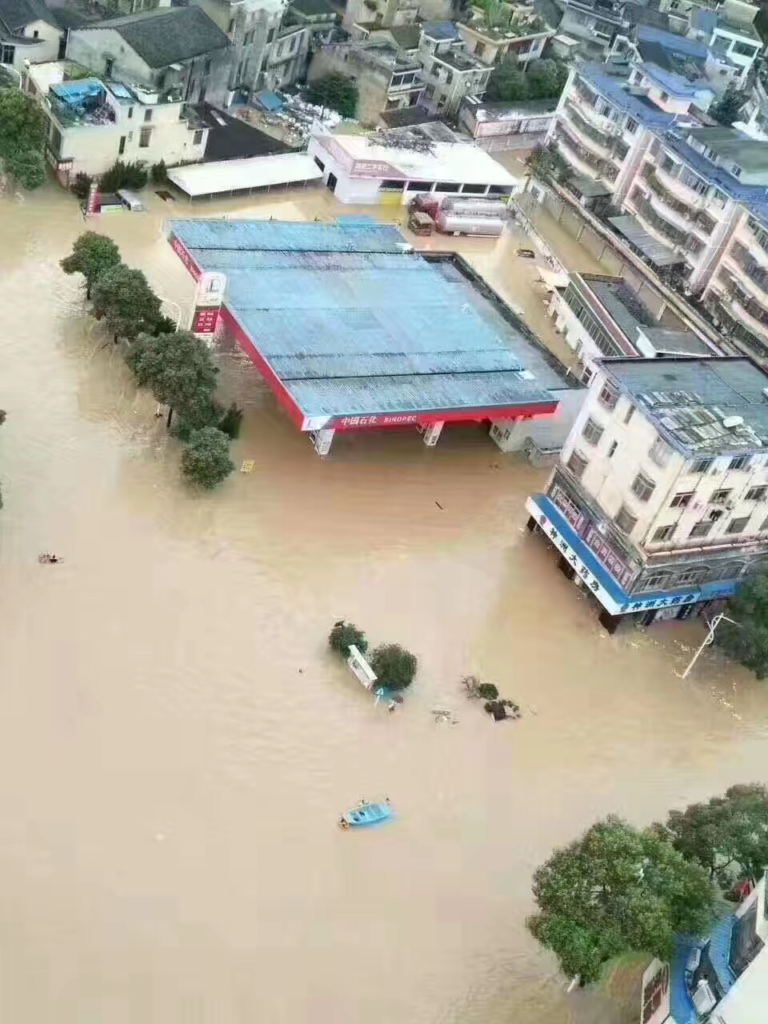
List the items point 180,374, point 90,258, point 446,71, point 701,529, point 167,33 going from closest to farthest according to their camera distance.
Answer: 1. point 701,529
2. point 180,374
3. point 90,258
4. point 167,33
5. point 446,71

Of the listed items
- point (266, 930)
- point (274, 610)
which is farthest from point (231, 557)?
point (266, 930)

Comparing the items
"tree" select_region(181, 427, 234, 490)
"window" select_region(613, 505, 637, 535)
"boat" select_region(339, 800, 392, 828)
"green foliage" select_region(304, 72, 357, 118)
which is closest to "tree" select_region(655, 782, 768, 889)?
"boat" select_region(339, 800, 392, 828)

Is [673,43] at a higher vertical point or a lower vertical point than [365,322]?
higher

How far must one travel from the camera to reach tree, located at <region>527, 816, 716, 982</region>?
83.2 ft

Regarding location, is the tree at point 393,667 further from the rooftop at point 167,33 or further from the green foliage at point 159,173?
the rooftop at point 167,33

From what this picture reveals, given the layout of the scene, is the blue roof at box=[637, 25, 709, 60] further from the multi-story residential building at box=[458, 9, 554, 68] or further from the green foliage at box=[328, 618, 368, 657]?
the green foliage at box=[328, 618, 368, 657]

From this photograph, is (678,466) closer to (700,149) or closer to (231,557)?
(231,557)

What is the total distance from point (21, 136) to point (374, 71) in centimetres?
2888

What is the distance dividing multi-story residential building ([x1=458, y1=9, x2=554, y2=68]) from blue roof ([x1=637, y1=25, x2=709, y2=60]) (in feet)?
24.9

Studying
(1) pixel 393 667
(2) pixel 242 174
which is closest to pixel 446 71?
(2) pixel 242 174

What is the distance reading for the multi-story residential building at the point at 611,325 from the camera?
52.7 meters

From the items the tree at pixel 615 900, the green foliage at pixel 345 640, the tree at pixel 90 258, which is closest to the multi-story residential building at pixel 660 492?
the green foliage at pixel 345 640

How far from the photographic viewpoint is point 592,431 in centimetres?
4006

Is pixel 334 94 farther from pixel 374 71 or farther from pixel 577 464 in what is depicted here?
pixel 577 464
